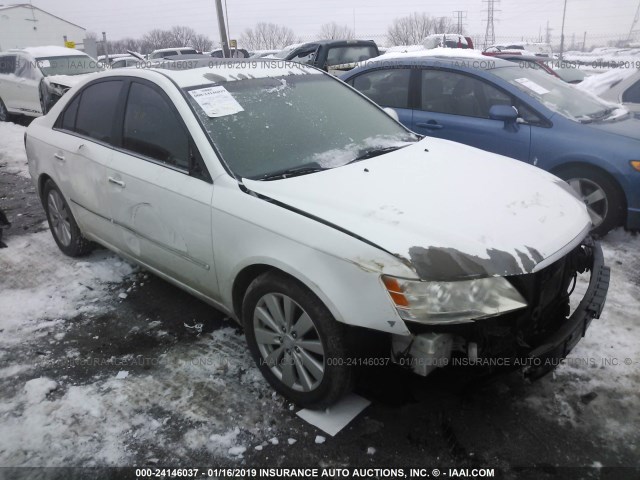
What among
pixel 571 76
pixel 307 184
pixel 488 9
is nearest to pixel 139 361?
pixel 307 184

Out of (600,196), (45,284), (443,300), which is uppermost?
(443,300)

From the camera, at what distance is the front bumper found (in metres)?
2.24

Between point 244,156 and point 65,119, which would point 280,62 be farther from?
point 65,119

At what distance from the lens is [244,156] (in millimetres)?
2791

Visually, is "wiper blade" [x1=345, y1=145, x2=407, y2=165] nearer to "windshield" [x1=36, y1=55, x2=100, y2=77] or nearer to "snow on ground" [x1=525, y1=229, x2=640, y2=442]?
"snow on ground" [x1=525, y1=229, x2=640, y2=442]

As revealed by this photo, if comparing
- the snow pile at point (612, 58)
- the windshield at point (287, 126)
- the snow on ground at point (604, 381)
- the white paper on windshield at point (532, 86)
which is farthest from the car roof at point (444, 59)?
the snow pile at point (612, 58)

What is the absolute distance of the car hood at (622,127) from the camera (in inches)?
176

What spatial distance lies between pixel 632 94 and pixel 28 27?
5447 centimetres

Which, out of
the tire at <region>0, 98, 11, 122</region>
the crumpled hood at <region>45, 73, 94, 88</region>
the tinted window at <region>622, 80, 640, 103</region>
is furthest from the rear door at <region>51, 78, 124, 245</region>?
the tire at <region>0, 98, 11, 122</region>

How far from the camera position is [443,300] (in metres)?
2.08

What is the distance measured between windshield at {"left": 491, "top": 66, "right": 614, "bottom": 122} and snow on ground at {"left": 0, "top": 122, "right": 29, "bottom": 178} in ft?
21.8

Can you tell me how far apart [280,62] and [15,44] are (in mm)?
53479

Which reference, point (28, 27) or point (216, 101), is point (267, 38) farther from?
point (216, 101)

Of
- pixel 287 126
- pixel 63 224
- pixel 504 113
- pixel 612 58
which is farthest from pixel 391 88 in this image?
pixel 612 58
